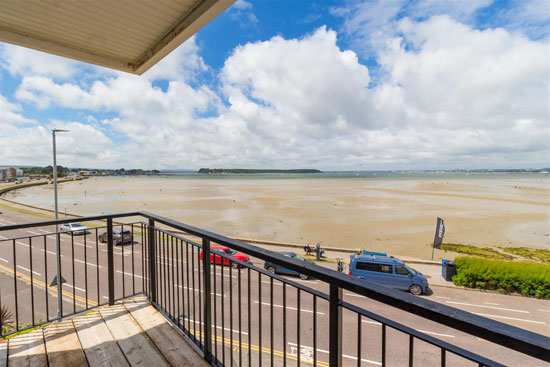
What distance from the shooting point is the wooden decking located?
2.15 meters

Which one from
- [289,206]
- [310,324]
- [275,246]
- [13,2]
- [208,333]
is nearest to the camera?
[208,333]

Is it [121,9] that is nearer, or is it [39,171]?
[121,9]

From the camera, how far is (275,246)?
1573 cm

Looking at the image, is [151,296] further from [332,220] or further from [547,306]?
[332,220]

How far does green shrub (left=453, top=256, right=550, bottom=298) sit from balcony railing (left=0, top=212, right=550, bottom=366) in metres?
4.09

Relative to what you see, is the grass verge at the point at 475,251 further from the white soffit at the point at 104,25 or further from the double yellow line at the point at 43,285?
the double yellow line at the point at 43,285

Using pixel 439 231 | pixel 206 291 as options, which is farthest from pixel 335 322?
pixel 439 231

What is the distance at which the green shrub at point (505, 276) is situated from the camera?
9.57 meters

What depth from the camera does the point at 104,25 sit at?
273 cm

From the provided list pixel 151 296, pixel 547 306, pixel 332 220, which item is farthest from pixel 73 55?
pixel 332 220

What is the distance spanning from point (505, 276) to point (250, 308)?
41.5 ft

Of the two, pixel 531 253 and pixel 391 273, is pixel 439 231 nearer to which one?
pixel 531 253

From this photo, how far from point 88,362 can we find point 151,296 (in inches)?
35.9

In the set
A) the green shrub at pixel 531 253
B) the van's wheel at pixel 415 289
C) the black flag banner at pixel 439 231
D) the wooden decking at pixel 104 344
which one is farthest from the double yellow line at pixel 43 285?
the green shrub at pixel 531 253
